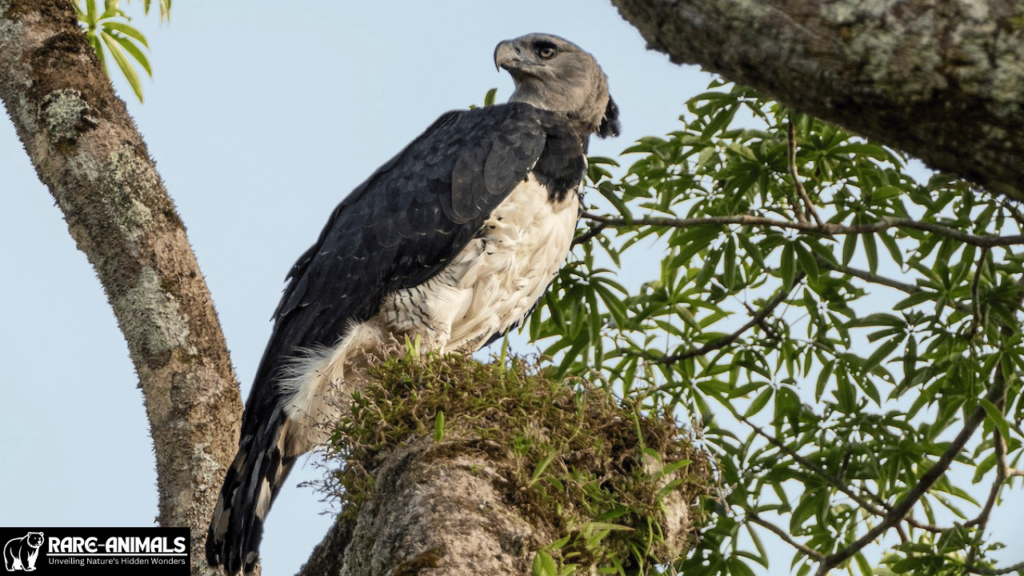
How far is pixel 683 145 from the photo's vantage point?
15.0ft

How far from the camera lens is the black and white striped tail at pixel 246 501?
12.8ft

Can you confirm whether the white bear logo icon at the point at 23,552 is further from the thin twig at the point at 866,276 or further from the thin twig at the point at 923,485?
the thin twig at the point at 866,276

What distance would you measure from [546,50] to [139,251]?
259cm

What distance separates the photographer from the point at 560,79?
5621mm

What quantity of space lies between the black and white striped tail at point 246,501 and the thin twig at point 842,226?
1710mm

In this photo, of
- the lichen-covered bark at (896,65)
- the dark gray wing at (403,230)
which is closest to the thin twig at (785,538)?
the dark gray wing at (403,230)

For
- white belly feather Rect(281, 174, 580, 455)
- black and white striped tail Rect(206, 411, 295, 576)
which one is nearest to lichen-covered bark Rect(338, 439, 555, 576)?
black and white striped tail Rect(206, 411, 295, 576)

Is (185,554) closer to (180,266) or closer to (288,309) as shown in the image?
(180,266)

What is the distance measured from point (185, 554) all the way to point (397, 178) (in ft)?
6.58

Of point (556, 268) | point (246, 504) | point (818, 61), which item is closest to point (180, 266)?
point (246, 504)

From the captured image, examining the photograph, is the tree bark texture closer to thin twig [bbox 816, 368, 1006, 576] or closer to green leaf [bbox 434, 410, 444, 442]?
green leaf [bbox 434, 410, 444, 442]

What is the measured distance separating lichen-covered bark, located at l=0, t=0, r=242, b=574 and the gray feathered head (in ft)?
6.89

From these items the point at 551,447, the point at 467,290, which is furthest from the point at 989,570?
the point at 467,290

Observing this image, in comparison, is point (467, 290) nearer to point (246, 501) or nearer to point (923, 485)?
point (246, 501)
